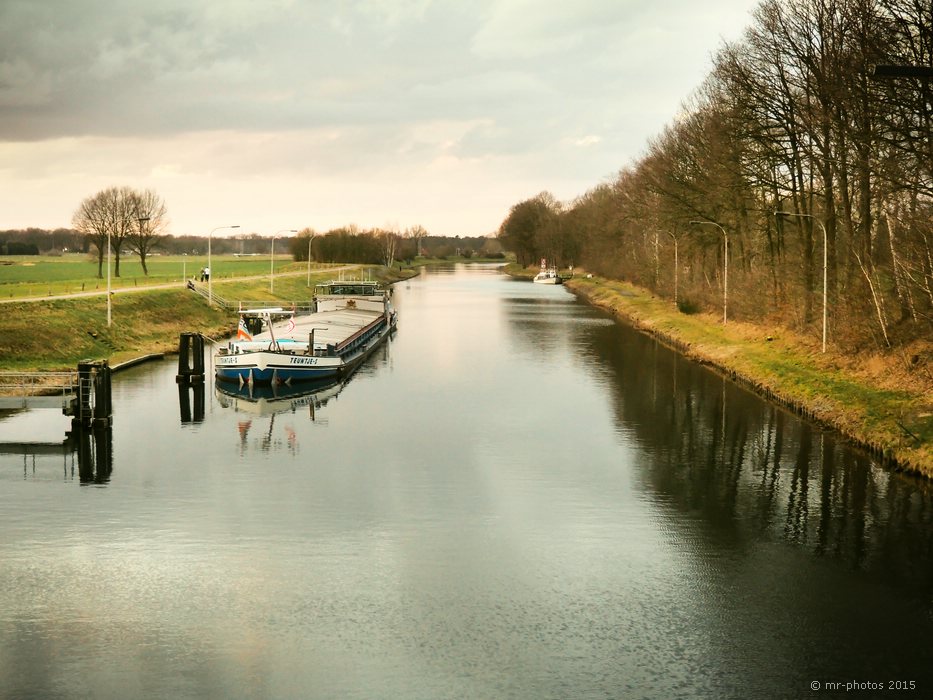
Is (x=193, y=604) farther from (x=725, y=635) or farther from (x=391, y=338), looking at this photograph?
(x=391, y=338)

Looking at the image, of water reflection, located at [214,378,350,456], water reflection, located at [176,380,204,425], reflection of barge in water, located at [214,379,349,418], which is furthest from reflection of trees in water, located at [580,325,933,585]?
water reflection, located at [176,380,204,425]

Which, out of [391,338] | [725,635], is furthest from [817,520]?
[391,338]

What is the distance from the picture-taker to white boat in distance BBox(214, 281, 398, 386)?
3956 centimetres

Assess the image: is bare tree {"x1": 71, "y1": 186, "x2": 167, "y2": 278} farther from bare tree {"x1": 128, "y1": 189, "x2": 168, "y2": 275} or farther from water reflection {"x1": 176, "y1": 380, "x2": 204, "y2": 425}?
water reflection {"x1": 176, "y1": 380, "x2": 204, "y2": 425}

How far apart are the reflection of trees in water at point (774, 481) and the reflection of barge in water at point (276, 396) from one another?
10719mm

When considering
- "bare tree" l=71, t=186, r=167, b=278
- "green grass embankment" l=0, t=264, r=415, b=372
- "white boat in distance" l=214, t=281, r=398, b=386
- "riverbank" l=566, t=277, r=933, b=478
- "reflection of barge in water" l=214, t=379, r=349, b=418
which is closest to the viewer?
"riverbank" l=566, t=277, r=933, b=478

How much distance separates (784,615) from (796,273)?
32992 millimetres

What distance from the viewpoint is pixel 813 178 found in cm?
4672

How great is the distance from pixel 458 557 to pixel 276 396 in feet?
71.6

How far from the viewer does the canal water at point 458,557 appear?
1309cm

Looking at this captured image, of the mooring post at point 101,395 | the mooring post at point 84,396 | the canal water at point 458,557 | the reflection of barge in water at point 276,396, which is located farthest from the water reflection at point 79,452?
the reflection of barge in water at point 276,396

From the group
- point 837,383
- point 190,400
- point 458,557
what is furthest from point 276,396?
point 458,557

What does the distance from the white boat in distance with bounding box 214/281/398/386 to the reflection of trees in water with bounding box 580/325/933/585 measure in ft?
40.0

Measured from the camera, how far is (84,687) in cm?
1244
